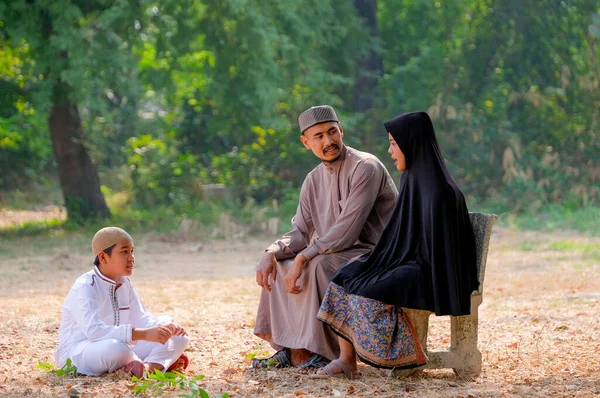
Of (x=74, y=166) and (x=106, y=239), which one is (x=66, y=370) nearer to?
(x=106, y=239)

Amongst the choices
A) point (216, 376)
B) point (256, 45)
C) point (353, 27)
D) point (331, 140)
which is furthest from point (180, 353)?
point (353, 27)

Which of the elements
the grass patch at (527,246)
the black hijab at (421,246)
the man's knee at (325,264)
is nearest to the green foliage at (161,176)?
the grass patch at (527,246)

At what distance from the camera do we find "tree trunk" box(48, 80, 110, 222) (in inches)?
613

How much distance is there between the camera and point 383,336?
4574 mm

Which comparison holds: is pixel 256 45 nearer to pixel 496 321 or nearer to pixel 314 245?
pixel 496 321

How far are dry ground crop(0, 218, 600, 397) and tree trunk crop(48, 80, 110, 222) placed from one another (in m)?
2.09

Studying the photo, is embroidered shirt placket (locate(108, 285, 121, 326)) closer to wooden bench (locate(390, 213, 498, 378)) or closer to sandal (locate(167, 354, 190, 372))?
sandal (locate(167, 354, 190, 372))

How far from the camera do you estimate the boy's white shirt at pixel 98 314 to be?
16.0 ft

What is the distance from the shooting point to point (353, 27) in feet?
60.0

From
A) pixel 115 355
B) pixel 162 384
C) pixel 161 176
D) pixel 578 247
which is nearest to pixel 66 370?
pixel 115 355

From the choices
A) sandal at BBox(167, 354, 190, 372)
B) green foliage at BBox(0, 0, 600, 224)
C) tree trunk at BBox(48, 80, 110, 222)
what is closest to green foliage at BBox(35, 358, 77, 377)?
sandal at BBox(167, 354, 190, 372)

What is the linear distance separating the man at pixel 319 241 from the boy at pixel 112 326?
1.95 feet

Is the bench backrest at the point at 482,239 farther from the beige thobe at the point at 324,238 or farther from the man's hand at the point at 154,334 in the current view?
the man's hand at the point at 154,334

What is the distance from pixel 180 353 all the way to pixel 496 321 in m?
2.88
